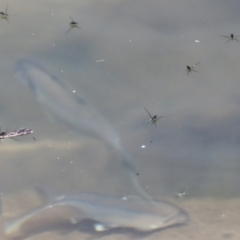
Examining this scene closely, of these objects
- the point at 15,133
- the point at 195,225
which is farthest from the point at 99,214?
the point at 15,133

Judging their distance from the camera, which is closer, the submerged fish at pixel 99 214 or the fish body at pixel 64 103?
the submerged fish at pixel 99 214

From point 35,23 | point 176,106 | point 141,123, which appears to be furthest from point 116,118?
point 35,23

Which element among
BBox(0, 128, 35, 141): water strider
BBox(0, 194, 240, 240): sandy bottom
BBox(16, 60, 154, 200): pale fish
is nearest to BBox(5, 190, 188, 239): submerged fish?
BBox(0, 194, 240, 240): sandy bottom

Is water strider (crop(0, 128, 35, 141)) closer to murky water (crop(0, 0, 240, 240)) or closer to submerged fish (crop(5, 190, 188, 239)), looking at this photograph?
murky water (crop(0, 0, 240, 240))

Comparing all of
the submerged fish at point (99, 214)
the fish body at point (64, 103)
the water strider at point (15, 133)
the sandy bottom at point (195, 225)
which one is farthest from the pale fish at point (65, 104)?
the sandy bottom at point (195, 225)

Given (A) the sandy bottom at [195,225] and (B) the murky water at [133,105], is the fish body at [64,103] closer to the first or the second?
(B) the murky water at [133,105]

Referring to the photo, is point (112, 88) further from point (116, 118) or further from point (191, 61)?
point (191, 61)

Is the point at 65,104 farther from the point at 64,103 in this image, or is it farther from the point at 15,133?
the point at 15,133
